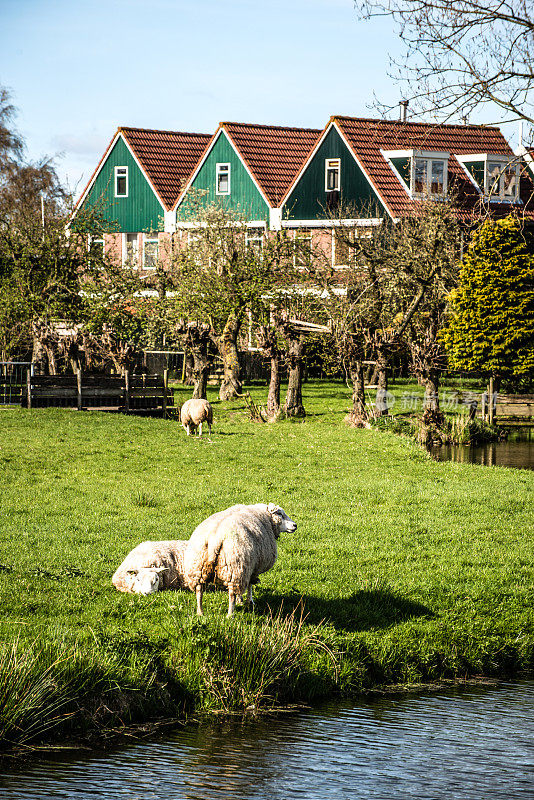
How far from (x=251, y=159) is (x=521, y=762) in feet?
163

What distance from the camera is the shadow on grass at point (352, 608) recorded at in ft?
35.9

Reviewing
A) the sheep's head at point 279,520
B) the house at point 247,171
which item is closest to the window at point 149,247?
the house at point 247,171

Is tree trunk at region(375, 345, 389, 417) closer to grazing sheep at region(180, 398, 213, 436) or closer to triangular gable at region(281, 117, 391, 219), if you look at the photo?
grazing sheep at region(180, 398, 213, 436)

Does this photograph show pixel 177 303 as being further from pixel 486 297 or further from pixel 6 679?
pixel 6 679

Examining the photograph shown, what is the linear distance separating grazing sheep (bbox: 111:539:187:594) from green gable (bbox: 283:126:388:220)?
40.6 metres

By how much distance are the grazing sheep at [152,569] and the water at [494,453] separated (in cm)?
1603

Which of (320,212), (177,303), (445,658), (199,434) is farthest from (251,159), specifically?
(445,658)

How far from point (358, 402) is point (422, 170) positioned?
21.2 m

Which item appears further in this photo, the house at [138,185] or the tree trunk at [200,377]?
the house at [138,185]

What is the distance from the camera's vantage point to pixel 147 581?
1132 centimetres

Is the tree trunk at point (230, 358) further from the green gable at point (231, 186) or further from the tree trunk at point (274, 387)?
the green gable at point (231, 186)

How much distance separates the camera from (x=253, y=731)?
887 centimetres

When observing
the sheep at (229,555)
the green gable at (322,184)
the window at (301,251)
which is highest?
the green gable at (322,184)

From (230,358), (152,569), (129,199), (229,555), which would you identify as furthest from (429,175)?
(229,555)
